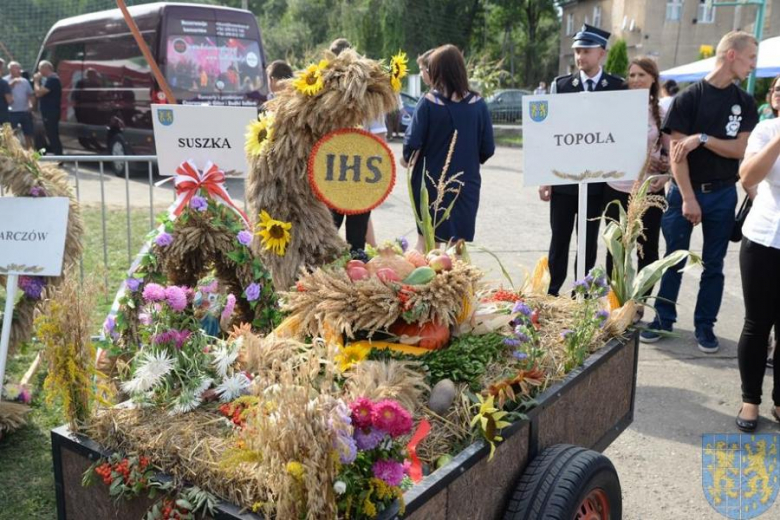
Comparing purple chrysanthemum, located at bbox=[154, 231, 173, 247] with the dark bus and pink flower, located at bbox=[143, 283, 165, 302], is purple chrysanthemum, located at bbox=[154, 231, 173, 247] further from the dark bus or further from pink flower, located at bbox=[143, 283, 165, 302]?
the dark bus

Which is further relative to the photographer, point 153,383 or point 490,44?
point 490,44

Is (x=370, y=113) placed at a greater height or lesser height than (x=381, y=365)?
greater

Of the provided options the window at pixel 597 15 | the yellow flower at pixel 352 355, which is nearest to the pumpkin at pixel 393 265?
the yellow flower at pixel 352 355

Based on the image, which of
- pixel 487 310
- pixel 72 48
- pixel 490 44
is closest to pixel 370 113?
pixel 487 310

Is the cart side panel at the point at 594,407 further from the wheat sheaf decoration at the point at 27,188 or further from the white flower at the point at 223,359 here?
the wheat sheaf decoration at the point at 27,188

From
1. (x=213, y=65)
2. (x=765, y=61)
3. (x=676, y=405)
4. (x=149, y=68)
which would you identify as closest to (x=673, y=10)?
(x=765, y=61)

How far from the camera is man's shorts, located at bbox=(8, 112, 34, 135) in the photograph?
12.8 meters

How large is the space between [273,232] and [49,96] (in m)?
11.6

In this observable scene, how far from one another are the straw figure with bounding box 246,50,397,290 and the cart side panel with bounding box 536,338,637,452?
3.55ft

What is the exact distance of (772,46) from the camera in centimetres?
1113

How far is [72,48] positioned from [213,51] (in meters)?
3.37

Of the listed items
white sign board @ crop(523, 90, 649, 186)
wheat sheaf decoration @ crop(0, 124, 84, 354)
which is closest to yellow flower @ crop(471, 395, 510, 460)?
white sign board @ crop(523, 90, 649, 186)

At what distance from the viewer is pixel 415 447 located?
6.17 ft

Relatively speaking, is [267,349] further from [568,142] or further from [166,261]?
[568,142]
